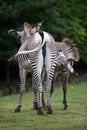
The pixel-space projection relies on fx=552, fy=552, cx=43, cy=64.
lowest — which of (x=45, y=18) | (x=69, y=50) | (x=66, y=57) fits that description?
(x=66, y=57)

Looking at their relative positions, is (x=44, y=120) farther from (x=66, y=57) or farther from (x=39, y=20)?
(x=39, y=20)

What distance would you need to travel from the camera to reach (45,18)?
99.6 ft

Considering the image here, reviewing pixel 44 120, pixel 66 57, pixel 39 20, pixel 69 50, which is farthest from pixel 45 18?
pixel 44 120

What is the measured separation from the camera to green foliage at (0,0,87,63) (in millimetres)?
27969

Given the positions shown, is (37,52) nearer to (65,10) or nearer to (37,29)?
(37,29)

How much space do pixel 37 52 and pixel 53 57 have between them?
1.83 feet

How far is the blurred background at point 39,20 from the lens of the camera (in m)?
28.0

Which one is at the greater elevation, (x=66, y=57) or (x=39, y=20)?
(x=39, y=20)

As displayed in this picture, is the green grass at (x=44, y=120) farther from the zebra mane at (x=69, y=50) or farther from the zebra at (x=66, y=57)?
the zebra mane at (x=69, y=50)

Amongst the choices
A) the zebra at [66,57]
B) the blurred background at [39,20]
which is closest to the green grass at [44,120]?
the zebra at [66,57]

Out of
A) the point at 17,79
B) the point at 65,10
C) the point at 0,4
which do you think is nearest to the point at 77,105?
the point at 0,4

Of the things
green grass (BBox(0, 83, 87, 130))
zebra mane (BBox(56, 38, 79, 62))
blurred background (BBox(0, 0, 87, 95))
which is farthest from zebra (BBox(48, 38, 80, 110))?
blurred background (BBox(0, 0, 87, 95))

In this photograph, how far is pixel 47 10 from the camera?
30219mm

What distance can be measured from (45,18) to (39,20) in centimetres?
98
